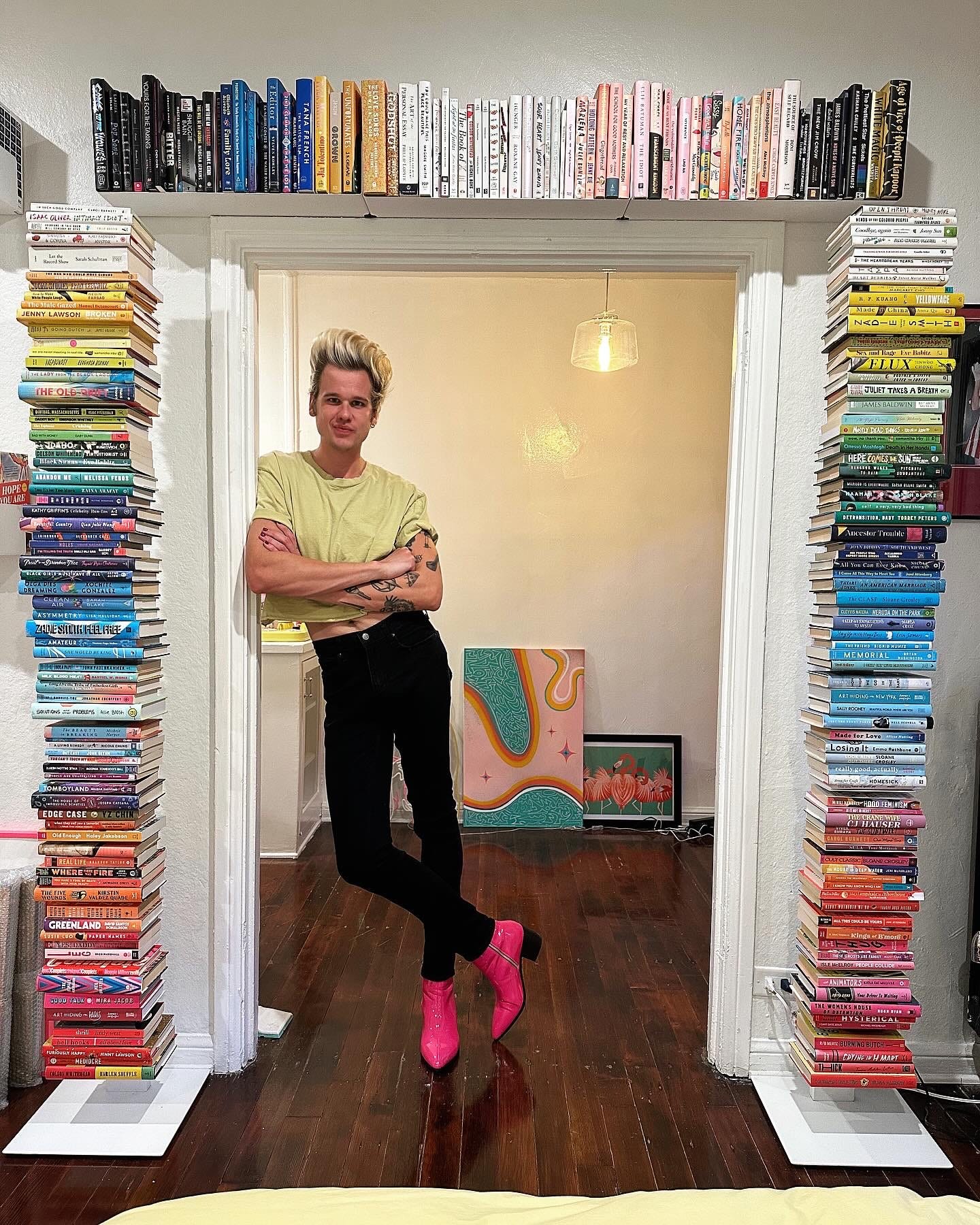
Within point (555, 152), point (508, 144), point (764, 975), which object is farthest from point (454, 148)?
point (764, 975)

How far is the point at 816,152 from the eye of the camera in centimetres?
213

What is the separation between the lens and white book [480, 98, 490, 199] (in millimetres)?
2135

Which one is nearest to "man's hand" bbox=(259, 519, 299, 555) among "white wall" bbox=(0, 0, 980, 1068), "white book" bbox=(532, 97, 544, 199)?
"white wall" bbox=(0, 0, 980, 1068)

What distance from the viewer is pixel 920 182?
2.30 meters

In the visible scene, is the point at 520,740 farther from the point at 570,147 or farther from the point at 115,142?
the point at 115,142

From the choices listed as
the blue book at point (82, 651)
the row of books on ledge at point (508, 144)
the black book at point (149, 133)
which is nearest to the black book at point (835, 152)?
the row of books on ledge at point (508, 144)

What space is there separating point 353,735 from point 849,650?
120 cm

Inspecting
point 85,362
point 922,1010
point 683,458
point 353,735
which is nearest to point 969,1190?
point 922,1010

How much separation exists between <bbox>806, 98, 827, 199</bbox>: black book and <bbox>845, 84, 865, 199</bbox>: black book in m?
0.06

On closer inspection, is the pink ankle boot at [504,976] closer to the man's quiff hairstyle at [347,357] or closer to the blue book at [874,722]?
the blue book at [874,722]

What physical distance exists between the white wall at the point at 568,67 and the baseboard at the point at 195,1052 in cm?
108

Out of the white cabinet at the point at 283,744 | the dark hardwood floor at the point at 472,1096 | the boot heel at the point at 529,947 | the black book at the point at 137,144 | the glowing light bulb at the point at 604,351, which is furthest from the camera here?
the glowing light bulb at the point at 604,351

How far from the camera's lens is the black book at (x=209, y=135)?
2119 mm

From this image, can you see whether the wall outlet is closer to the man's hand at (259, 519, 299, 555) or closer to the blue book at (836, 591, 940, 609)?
the blue book at (836, 591, 940, 609)
